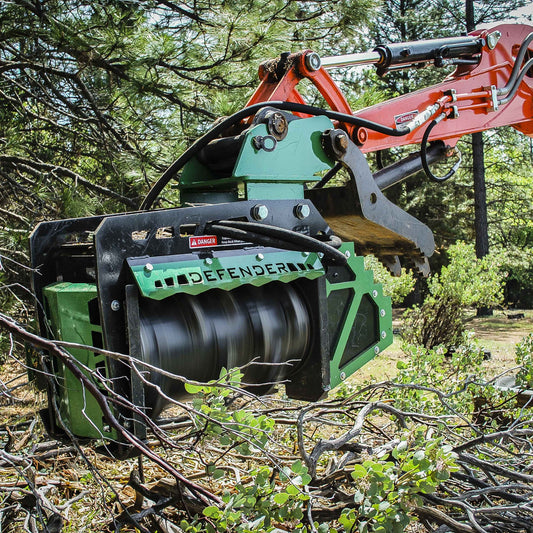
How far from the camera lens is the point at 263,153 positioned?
311 cm

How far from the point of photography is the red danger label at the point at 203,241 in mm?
2780

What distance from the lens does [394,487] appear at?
7.46 ft

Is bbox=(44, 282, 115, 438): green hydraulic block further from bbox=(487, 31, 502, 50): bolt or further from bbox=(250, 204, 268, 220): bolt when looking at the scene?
bbox=(487, 31, 502, 50): bolt

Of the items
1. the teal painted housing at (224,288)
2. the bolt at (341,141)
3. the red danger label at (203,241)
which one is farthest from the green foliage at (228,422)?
the bolt at (341,141)

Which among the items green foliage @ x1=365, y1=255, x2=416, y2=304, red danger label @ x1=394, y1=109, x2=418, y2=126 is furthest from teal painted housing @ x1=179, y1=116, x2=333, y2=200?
green foliage @ x1=365, y1=255, x2=416, y2=304

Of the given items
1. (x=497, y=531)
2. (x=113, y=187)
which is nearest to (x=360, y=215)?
(x=497, y=531)

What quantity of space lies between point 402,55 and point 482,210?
14964mm

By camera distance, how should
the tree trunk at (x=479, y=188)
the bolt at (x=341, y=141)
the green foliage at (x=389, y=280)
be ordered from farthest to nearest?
the tree trunk at (x=479, y=188), the green foliage at (x=389, y=280), the bolt at (x=341, y=141)

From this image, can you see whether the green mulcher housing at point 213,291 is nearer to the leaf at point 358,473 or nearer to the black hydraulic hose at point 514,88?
the leaf at point 358,473

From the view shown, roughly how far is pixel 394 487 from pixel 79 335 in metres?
1.26

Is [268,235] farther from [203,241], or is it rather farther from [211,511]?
[211,511]

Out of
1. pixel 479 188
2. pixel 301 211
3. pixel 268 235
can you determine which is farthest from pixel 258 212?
pixel 479 188

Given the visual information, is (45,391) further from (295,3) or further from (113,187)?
(295,3)

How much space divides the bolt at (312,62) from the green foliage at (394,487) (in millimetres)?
2003
